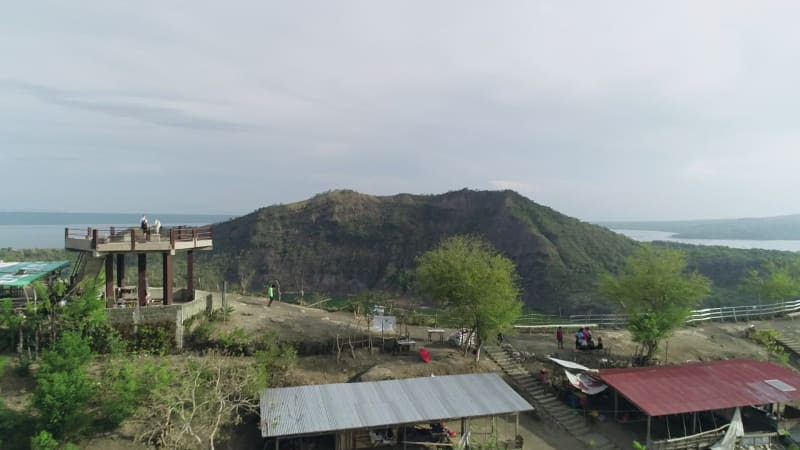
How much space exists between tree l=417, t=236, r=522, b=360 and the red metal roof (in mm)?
5413

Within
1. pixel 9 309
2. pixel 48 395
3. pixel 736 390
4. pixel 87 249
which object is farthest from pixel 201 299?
pixel 736 390

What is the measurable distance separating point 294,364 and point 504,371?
35.0 feet

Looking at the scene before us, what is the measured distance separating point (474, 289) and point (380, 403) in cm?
835

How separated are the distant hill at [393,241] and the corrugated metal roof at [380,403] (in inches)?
1723

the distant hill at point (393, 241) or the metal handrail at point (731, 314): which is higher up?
the distant hill at point (393, 241)

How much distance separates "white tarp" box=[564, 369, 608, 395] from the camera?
20031mm

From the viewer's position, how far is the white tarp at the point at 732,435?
17703 millimetres

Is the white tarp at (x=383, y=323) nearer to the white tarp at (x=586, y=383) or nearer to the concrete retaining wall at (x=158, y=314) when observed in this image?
the white tarp at (x=586, y=383)

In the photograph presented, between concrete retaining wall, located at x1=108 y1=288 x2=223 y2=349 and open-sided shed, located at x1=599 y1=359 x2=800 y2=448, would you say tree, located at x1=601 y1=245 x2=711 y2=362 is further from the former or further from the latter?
concrete retaining wall, located at x1=108 y1=288 x2=223 y2=349

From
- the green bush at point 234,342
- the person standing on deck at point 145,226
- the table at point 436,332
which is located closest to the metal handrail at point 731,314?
the table at point 436,332

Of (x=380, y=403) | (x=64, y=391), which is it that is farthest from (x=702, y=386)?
(x=64, y=391)

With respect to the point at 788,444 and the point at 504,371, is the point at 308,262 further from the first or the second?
the point at 788,444

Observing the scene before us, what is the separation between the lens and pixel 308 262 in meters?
77.6

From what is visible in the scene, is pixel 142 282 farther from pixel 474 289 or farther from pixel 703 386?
pixel 703 386
